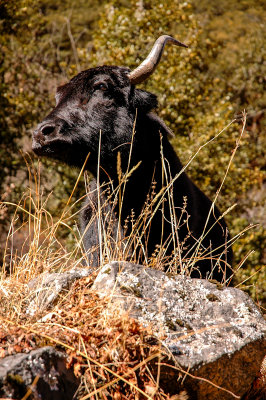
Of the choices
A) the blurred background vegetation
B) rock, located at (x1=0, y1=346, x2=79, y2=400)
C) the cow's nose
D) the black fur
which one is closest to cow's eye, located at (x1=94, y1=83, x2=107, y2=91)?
→ the black fur

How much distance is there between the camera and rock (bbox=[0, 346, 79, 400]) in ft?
7.89

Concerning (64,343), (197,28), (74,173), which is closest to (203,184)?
(74,173)

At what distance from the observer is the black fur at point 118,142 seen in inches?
194

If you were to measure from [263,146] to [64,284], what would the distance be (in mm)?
10007

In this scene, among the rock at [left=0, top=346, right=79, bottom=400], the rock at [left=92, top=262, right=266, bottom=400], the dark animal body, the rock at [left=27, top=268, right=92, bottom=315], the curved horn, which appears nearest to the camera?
the rock at [left=0, top=346, right=79, bottom=400]

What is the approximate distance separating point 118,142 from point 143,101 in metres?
0.61

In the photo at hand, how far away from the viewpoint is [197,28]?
9.55m

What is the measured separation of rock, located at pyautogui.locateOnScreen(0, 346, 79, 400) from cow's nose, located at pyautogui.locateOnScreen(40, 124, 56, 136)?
2.50 metres

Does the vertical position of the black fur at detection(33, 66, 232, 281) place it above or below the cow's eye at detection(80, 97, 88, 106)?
below

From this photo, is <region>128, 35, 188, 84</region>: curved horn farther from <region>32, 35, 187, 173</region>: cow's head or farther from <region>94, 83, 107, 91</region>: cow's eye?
<region>94, 83, 107, 91</region>: cow's eye

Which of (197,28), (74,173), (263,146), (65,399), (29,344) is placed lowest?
(263,146)

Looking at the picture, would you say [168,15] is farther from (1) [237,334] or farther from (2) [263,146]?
(1) [237,334]

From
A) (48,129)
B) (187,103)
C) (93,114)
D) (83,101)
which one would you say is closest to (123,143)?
(93,114)

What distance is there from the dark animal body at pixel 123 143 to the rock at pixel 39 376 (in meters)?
2.22
